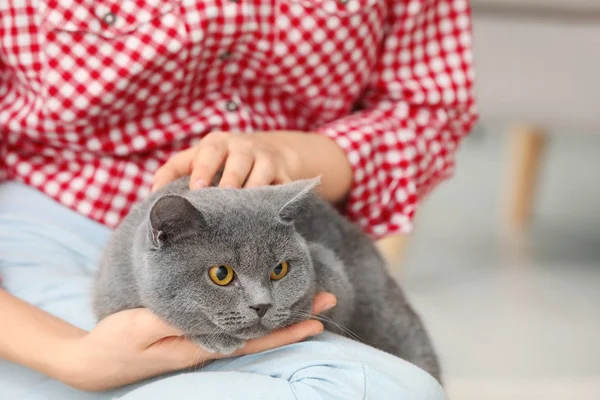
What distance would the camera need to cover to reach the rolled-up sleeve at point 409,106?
0.95 meters

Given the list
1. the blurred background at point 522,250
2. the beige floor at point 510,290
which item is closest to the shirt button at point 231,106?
the blurred background at point 522,250

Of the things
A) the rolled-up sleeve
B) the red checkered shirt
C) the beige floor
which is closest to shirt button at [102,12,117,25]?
the red checkered shirt

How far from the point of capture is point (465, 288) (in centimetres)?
201

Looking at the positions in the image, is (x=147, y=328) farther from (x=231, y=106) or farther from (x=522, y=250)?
(x=522, y=250)

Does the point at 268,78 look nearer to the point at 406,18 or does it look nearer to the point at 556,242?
the point at 406,18

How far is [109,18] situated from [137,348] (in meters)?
0.38

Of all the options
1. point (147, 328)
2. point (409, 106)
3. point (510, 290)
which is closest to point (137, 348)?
point (147, 328)

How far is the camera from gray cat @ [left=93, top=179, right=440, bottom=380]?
0.63 meters

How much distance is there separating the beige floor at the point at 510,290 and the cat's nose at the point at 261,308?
2.91 feet

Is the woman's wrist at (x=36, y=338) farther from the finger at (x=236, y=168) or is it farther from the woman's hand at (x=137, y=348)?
the finger at (x=236, y=168)

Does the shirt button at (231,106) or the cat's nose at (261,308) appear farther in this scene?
the shirt button at (231,106)

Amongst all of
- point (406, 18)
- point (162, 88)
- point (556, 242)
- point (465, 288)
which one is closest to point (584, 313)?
point (465, 288)

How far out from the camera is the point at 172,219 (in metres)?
0.63

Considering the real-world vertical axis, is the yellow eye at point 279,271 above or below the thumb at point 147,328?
above
